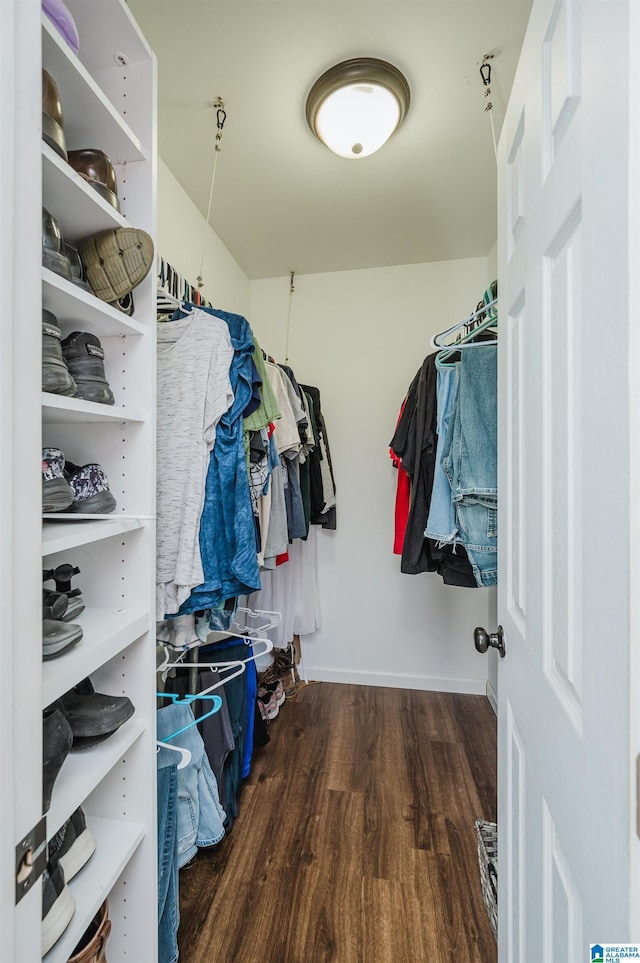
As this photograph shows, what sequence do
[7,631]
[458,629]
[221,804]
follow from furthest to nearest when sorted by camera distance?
[458,629] < [221,804] < [7,631]

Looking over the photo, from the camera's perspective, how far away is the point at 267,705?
85.1 inches

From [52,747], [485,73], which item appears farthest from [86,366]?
[485,73]

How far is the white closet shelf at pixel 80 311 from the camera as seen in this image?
686mm

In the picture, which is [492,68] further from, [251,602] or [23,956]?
[251,602]

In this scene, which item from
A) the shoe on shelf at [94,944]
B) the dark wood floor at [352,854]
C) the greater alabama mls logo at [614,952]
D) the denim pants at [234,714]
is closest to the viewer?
the greater alabama mls logo at [614,952]

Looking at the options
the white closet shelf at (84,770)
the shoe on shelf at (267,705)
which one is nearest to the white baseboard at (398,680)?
the shoe on shelf at (267,705)

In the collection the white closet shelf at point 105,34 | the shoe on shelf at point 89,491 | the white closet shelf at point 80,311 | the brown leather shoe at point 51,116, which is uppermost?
the white closet shelf at point 105,34

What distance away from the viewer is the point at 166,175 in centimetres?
174

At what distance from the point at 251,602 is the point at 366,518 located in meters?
0.86

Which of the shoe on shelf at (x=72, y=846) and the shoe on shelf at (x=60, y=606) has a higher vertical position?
the shoe on shelf at (x=60, y=606)

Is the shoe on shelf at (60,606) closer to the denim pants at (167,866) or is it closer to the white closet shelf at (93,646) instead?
the white closet shelf at (93,646)

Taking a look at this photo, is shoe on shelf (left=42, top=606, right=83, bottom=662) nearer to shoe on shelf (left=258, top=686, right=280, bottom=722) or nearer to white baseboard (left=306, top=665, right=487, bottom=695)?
shoe on shelf (left=258, top=686, right=280, bottom=722)

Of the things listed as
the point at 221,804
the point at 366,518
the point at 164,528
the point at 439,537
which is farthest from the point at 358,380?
the point at 221,804

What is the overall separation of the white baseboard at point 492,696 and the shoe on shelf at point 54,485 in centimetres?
239
